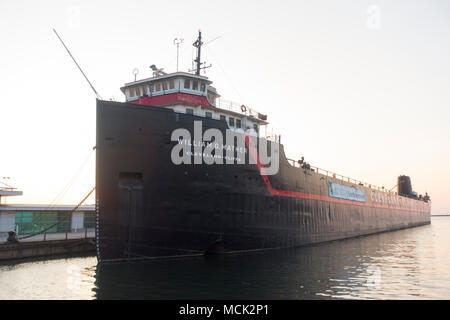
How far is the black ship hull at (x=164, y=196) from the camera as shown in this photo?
1449 centimetres

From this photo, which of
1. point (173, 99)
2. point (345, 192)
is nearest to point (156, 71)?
point (173, 99)

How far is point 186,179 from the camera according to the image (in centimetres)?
1567

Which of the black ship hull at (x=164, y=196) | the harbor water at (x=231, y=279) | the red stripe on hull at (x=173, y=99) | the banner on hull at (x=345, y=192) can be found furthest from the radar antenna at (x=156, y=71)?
the banner on hull at (x=345, y=192)

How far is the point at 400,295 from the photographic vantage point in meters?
10.9

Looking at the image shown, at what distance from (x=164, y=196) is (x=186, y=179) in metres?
1.26

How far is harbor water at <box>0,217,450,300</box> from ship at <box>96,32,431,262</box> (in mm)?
1151

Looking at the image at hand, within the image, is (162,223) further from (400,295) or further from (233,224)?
(400,295)

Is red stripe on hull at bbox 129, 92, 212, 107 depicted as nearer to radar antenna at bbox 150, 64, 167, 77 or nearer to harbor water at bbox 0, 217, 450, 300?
radar antenna at bbox 150, 64, 167, 77

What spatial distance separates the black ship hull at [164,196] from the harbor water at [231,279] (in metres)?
0.82

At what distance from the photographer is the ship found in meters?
14.6

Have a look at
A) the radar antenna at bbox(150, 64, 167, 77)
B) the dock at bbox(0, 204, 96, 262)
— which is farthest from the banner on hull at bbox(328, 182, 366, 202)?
the dock at bbox(0, 204, 96, 262)

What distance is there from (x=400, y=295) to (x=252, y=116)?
1389 cm

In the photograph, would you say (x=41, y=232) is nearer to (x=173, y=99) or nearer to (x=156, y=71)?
(x=173, y=99)
